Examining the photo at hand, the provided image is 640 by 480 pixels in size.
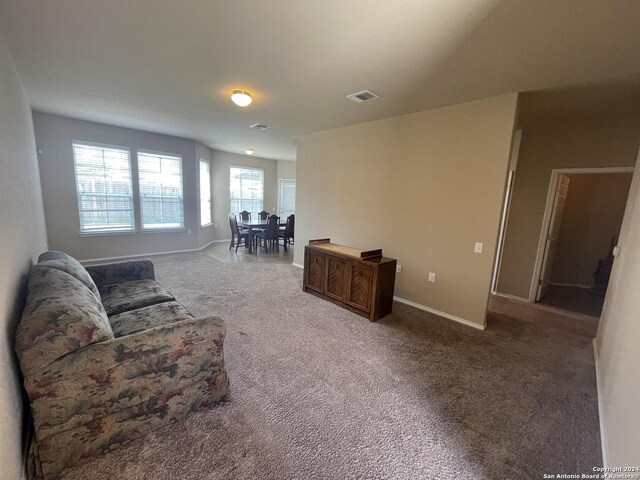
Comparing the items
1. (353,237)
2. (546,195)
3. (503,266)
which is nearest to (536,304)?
(503,266)

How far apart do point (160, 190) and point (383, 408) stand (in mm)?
6200

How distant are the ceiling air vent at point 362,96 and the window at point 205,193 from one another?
506cm

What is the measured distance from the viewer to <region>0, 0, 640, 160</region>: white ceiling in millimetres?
1711

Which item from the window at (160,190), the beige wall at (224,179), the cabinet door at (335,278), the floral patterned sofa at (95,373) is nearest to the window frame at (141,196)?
the window at (160,190)

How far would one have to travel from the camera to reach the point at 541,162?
13.1ft

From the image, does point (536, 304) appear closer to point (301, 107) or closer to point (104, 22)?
point (301, 107)

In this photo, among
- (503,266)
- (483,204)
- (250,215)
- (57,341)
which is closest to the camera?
(57,341)

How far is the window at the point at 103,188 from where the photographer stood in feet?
16.4

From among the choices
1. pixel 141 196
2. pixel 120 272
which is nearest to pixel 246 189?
pixel 141 196

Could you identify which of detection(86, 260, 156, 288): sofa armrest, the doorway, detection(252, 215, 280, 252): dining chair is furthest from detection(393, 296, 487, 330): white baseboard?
→ detection(252, 215, 280, 252): dining chair

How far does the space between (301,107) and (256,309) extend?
2779mm

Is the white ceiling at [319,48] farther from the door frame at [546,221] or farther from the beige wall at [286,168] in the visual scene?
the beige wall at [286,168]

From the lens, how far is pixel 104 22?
6.41ft

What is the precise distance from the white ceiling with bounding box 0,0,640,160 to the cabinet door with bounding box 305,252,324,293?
2.09 metres
